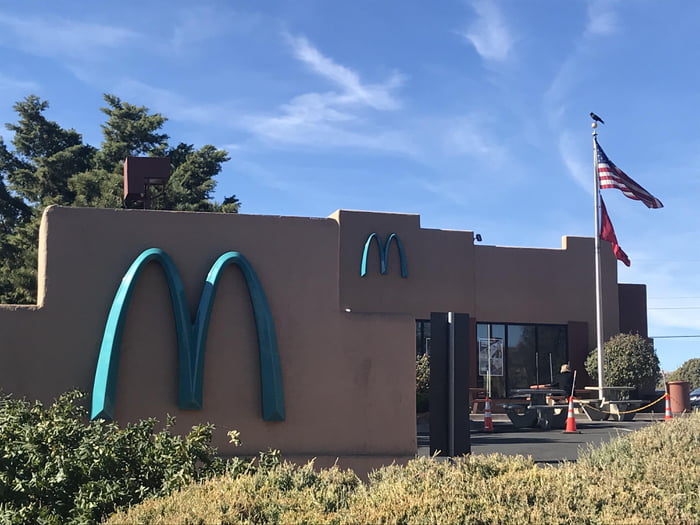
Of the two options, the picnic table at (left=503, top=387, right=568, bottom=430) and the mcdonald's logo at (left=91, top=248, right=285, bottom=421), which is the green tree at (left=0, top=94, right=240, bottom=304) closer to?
the picnic table at (left=503, top=387, right=568, bottom=430)

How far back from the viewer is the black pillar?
7.98 metres

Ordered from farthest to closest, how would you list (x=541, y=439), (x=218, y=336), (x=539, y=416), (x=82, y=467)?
(x=539, y=416) → (x=541, y=439) → (x=218, y=336) → (x=82, y=467)

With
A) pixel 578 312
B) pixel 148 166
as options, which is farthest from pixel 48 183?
pixel 148 166

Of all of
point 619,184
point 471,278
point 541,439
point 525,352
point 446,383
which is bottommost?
point 541,439

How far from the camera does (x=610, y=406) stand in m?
25.0

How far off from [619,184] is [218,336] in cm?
2020

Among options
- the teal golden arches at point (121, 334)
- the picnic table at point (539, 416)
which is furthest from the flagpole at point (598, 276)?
the teal golden arches at point (121, 334)

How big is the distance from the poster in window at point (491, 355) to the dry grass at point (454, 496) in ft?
75.7

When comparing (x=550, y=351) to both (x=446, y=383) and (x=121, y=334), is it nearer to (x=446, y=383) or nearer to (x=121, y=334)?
(x=121, y=334)

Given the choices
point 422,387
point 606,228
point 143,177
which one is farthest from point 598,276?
point 143,177

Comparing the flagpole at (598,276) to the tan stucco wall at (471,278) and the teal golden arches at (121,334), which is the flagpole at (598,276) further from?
the teal golden arches at (121,334)

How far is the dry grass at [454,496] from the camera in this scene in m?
5.43

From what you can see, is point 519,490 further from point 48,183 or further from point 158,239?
point 48,183

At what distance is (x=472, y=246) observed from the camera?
29.3 meters
